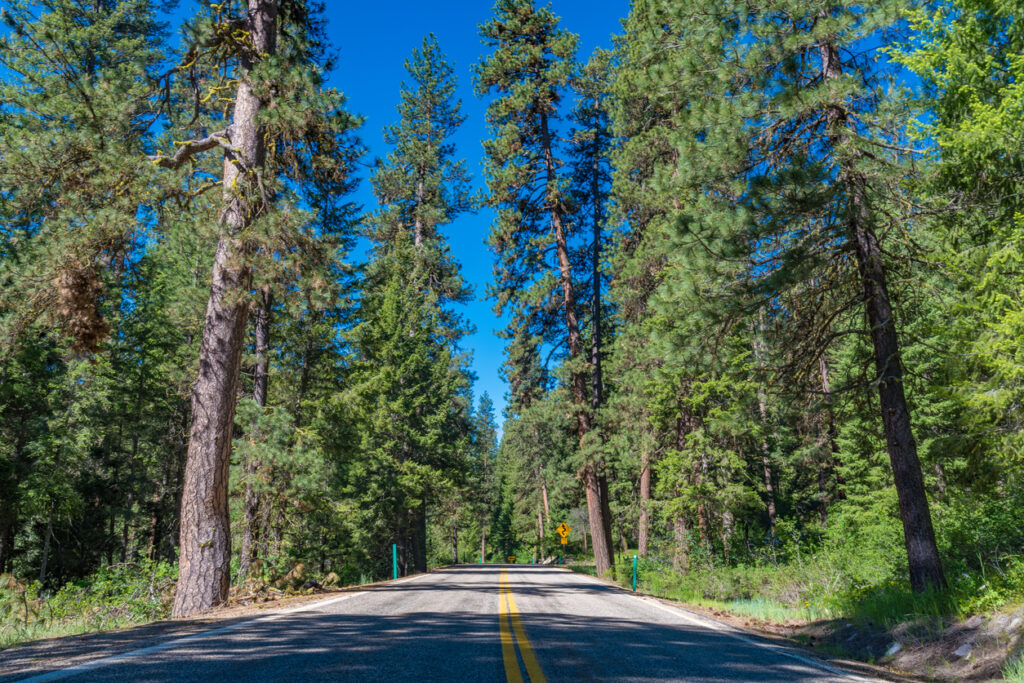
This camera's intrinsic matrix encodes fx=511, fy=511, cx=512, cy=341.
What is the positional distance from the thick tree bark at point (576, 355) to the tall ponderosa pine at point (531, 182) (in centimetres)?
4

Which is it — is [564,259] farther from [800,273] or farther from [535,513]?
[535,513]

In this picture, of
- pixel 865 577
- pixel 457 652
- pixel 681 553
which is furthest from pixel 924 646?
pixel 681 553

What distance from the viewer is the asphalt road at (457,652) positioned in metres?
3.64

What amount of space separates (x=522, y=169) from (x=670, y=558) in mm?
14441

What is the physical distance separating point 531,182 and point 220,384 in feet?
47.2

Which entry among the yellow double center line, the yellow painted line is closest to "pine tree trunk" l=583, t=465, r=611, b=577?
the yellow double center line

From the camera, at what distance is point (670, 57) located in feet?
29.1

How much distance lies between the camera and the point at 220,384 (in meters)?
8.50

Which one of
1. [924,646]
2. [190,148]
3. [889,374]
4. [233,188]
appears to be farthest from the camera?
[190,148]

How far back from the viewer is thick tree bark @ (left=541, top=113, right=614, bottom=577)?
18188mm

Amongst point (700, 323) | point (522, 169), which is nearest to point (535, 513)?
point (522, 169)

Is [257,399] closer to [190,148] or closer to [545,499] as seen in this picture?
[190,148]

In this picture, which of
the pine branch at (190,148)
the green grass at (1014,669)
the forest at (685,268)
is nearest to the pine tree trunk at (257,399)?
the forest at (685,268)

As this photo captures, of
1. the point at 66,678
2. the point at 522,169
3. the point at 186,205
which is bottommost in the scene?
the point at 66,678
